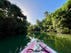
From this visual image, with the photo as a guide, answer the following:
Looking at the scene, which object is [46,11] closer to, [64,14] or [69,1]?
[69,1]

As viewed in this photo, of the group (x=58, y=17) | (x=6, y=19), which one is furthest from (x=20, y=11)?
(x=6, y=19)

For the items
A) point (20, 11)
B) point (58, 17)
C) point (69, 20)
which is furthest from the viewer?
point (20, 11)

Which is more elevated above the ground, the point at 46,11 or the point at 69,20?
the point at 46,11

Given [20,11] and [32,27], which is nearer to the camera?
[20,11]

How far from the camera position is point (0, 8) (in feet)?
125

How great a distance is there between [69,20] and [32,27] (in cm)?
6669

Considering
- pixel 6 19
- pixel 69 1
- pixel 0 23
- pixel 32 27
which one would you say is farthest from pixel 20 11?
pixel 32 27

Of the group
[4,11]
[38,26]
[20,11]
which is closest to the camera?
[4,11]

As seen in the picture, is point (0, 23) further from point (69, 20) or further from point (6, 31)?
point (69, 20)

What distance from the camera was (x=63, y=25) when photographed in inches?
2175

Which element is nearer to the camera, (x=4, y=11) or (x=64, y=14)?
(x=4, y=11)

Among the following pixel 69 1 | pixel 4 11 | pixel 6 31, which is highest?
pixel 69 1

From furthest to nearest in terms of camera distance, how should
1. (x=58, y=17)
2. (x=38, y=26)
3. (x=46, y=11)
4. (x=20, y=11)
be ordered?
(x=38, y=26) → (x=46, y=11) → (x=20, y=11) → (x=58, y=17)

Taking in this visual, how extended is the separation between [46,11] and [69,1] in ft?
143
